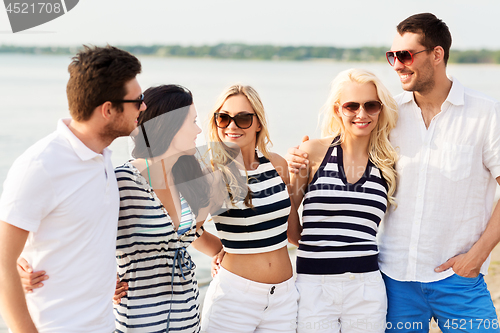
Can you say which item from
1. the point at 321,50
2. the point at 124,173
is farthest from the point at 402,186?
the point at 321,50

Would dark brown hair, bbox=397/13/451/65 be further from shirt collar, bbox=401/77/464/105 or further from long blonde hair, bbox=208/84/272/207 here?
long blonde hair, bbox=208/84/272/207

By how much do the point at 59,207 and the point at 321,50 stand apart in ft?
176

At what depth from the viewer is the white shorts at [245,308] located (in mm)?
2926

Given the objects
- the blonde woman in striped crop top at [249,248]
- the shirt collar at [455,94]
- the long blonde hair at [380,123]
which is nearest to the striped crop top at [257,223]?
the blonde woman in striped crop top at [249,248]

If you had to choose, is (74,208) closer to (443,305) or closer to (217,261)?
(217,261)

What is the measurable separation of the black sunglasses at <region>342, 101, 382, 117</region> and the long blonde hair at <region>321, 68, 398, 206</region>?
0.20 feet

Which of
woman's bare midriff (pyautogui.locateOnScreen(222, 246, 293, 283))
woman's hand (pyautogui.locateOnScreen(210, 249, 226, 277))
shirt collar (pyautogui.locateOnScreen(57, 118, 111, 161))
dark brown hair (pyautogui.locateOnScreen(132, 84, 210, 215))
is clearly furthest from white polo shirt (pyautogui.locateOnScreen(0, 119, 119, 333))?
woman's hand (pyautogui.locateOnScreen(210, 249, 226, 277))

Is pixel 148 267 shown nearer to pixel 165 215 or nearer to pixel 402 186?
pixel 165 215

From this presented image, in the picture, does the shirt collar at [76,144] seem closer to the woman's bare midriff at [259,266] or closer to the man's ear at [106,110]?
the man's ear at [106,110]

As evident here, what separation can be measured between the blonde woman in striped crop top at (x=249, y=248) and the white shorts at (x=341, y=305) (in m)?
0.10

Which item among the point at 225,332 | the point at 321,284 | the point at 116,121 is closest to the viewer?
the point at 116,121

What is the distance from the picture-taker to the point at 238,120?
3195mm

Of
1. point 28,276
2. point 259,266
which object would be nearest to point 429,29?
point 259,266

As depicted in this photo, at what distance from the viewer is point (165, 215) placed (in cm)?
249
